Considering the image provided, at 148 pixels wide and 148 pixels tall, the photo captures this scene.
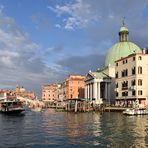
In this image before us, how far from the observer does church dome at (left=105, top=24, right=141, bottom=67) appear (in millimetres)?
137625

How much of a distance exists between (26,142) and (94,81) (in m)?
104

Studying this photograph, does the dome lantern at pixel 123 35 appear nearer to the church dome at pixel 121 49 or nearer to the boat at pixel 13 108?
the church dome at pixel 121 49

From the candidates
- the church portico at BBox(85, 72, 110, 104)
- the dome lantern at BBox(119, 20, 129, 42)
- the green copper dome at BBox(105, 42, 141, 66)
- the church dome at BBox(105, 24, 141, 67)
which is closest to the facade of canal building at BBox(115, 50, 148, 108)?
the church portico at BBox(85, 72, 110, 104)

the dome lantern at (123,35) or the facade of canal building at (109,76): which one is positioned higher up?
the dome lantern at (123,35)

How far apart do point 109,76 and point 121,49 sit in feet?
38.1

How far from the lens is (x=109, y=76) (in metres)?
138

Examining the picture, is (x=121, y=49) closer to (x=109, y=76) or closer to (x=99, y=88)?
(x=109, y=76)

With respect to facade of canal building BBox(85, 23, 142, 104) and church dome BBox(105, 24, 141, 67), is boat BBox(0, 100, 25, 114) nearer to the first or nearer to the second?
facade of canal building BBox(85, 23, 142, 104)

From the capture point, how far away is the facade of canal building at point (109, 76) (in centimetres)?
13700

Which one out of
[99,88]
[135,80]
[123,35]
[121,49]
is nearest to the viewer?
[135,80]

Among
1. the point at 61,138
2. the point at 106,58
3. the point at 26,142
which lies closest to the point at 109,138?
the point at 61,138

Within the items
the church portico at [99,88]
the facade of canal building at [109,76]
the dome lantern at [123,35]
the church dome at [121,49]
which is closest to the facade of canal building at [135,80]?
the facade of canal building at [109,76]

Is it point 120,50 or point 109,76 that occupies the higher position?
point 120,50

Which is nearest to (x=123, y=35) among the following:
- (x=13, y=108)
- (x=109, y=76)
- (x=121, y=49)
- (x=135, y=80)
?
(x=121, y=49)
